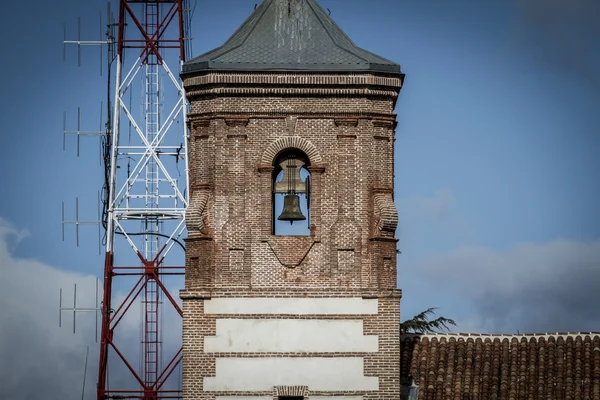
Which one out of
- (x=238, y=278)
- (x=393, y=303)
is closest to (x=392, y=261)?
(x=393, y=303)

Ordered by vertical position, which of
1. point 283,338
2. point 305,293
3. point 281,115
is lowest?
point 283,338

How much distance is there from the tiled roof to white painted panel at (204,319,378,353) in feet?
7.48

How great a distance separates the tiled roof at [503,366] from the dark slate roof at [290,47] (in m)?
6.55

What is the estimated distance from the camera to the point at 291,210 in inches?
1604

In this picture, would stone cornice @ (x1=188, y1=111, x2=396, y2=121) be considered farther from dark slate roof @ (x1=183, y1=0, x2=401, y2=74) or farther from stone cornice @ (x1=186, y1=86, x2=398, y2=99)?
dark slate roof @ (x1=183, y1=0, x2=401, y2=74)

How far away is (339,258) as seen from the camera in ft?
132

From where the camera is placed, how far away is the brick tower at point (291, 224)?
1567 inches

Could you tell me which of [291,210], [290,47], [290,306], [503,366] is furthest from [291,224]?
[503,366]

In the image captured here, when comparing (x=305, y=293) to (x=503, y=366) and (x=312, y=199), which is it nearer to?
(x=312, y=199)

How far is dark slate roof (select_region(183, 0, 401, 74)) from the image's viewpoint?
134 ft

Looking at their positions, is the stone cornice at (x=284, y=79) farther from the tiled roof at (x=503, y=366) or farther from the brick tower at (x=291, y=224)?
the tiled roof at (x=503, y=366)

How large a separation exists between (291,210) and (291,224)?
1.32 feet

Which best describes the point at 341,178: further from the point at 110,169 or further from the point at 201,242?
the point at 110,169

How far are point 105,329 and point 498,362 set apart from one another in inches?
798
